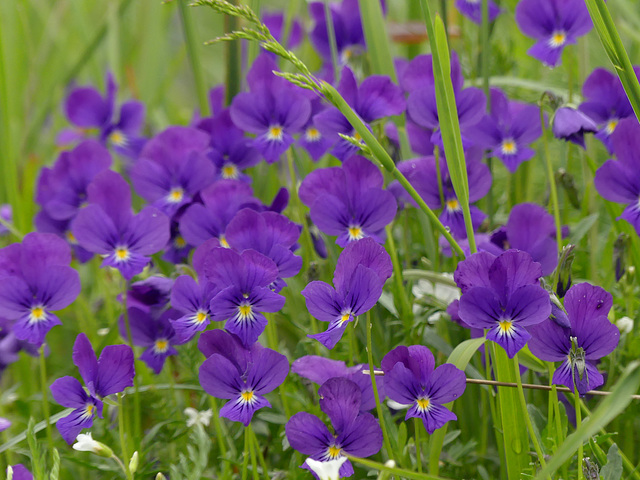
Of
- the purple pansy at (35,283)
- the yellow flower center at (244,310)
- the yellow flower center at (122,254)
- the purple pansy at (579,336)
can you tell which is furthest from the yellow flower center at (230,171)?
the purple pansy at (579,336)

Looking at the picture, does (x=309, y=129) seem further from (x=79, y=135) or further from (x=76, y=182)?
(x=79, y=135)

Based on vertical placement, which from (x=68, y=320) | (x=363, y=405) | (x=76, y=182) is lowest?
(x=68, y=320)

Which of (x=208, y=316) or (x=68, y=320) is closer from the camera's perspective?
(x=208, y=316)

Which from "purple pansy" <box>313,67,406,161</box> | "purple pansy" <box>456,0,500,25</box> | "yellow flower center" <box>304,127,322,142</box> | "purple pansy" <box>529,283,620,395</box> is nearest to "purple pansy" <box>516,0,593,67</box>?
"purple pansy" <box>456,0,500,25</box>

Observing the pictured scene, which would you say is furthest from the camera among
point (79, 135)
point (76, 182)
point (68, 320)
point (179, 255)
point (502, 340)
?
point (79, 135)

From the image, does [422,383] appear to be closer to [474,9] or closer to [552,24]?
[552,24]

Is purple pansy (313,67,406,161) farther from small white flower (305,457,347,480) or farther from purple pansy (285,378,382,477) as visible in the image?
small white flower (305,457,347,480)

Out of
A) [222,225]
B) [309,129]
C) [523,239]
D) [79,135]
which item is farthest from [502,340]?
[79,135]

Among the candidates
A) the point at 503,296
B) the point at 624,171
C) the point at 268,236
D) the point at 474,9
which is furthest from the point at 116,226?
the point at 474,9
